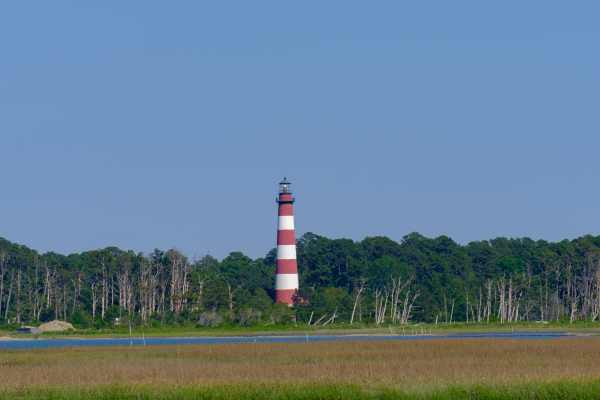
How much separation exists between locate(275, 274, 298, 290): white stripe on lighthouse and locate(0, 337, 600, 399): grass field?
127 feet

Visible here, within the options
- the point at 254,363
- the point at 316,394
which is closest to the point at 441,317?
the point at 254,363

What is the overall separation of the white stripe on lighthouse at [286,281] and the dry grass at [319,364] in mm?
40517

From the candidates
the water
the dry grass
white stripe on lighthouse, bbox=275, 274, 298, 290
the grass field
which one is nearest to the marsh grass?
Answer: the grass field

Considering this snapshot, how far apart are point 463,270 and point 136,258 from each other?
39.6 metres

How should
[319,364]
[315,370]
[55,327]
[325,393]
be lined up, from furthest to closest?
[55,327], [319,364], [315,370], [325,393]

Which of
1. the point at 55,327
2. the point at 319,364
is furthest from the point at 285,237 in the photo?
the point at 319,364

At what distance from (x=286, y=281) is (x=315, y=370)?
215 ft

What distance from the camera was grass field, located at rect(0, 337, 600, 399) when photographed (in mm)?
43188

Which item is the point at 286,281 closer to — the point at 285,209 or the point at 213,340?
the point at 285,209

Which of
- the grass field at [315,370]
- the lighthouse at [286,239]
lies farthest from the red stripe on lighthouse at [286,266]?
the grass field at [315,370]

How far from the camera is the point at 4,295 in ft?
460

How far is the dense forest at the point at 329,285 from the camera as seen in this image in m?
129

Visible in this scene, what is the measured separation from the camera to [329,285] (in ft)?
502

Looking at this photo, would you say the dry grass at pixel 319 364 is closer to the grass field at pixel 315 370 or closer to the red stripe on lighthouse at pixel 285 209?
the grass field at pixel 315 370
